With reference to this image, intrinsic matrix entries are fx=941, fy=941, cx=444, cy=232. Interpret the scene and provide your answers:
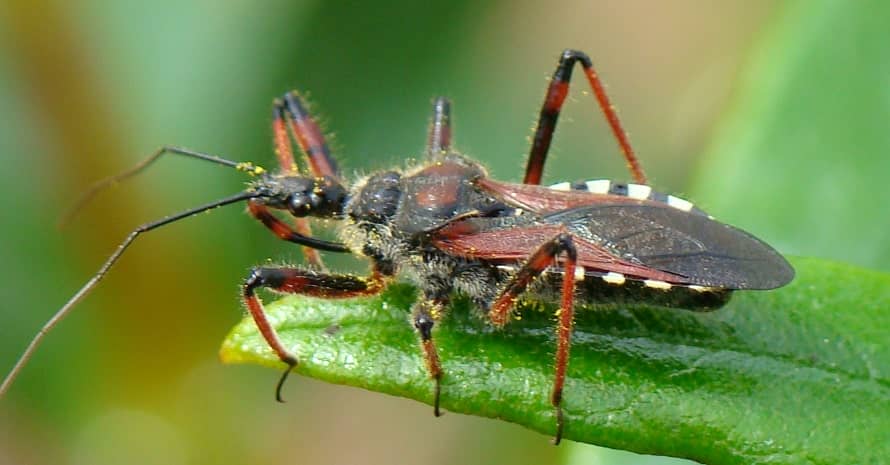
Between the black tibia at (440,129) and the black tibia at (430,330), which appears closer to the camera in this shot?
the black tibia at (430,330)

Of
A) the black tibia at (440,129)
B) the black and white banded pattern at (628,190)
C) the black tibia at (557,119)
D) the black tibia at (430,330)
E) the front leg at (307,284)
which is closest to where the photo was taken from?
the black tibia at (430,330)

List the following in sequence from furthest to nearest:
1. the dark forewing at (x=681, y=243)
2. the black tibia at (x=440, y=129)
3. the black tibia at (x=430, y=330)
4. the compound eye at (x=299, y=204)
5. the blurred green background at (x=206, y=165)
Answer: the blurred green background at (x=206, y=165) → the black tibia at (x=440, y=129) → the compound eye at (x=299, y=204) → the dark forewing at (x=681, y=243) → the black tibia at (x=430, y=330)

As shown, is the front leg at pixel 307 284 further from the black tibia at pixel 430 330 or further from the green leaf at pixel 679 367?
the black tibia at pixel 430 330

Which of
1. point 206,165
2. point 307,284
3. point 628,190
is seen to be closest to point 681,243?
point 628,190

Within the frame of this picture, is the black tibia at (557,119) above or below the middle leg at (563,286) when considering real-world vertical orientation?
above

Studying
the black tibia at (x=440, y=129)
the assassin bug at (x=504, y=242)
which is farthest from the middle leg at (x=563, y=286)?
the black tibia at (x=440, y=129)

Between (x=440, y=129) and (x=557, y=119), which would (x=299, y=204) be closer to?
(x=440, y=129)
